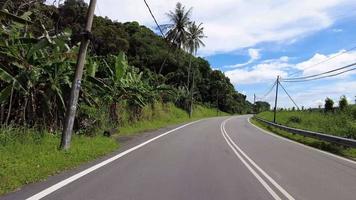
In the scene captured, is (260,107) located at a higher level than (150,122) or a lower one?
higher

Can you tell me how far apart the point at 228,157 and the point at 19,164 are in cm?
727

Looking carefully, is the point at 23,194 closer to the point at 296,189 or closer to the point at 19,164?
the point at 19,164

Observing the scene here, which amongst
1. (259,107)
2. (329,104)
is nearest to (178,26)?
(329,104)

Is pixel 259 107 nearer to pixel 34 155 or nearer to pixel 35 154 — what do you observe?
pixel 35 154

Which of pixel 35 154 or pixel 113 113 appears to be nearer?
pixel 35 154

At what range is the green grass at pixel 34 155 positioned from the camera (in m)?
9.50

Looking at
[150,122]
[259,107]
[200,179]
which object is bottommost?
[200,179]

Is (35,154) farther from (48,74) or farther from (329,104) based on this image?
(329,104)

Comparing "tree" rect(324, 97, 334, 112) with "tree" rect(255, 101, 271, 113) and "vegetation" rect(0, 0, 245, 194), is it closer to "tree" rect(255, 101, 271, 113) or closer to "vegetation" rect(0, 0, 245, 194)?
"vegetation" rect(0, 0, 245, 194)

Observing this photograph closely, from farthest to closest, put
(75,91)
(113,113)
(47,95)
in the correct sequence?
(113,113) → (47,95) → (75,91)

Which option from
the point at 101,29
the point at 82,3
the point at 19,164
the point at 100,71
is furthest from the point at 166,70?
the point at 19,164

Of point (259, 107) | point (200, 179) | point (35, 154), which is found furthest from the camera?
point (259, 107)

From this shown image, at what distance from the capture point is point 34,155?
11.9m

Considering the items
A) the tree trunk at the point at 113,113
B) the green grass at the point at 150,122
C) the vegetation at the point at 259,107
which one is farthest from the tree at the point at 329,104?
the vegetation at the point at 259,107
